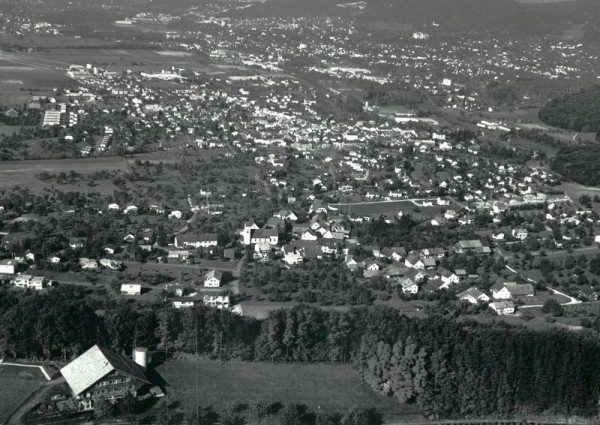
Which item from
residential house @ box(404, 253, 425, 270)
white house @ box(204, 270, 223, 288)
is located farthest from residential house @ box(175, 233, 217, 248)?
residential house @ box(404, 253, 425, 270)

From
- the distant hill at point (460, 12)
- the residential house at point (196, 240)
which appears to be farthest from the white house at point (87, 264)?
the distant hill at point (460, 12)

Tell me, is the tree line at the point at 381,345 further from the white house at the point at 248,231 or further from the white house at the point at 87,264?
the white house at the point at 248,231

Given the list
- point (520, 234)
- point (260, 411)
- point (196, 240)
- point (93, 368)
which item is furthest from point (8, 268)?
point (520, 234)

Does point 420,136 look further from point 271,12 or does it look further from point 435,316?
point 271,12

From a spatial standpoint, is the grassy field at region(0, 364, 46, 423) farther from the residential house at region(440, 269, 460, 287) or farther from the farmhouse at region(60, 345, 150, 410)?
the residential house at region(440, 269, 460, 287)

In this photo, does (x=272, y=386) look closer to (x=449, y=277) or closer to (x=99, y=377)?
(x=99, y=377)
